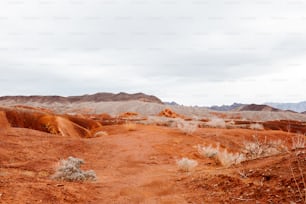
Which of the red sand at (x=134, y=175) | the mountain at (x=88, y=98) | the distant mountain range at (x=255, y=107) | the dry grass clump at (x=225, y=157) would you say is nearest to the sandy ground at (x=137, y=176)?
the red sand at (x=134, y=175)

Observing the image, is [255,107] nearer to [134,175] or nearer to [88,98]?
[88,98]

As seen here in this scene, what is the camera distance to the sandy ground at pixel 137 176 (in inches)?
237

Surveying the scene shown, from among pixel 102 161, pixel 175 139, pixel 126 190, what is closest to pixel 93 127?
pixel 175 139

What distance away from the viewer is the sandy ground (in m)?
6.02

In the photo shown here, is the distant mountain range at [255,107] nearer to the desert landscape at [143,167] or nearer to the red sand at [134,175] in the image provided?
the desert landscape at [143,167]

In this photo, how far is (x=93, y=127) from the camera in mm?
27359

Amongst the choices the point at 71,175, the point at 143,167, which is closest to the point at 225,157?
the point at 143,167

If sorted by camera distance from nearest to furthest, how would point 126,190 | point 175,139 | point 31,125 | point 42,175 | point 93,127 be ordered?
point 126,190 → point 42,175 → point 175,139 → point 31,125 → point 93,127

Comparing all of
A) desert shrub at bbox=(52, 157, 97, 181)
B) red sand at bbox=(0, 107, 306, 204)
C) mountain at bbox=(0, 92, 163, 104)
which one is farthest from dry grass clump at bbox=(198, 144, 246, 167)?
mountain at bbox=(0, 92, 163, 104)

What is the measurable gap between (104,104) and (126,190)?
76076 millimetres

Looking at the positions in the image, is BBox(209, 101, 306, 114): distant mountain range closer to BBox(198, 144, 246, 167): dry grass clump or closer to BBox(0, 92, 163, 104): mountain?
BBox(0, 92, 163, 104): mountain

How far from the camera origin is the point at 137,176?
9719mm

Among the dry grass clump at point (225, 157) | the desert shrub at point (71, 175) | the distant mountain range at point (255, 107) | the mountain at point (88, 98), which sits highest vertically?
the mountain at point (88, 98)

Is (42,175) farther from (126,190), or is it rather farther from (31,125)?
(31,125)
